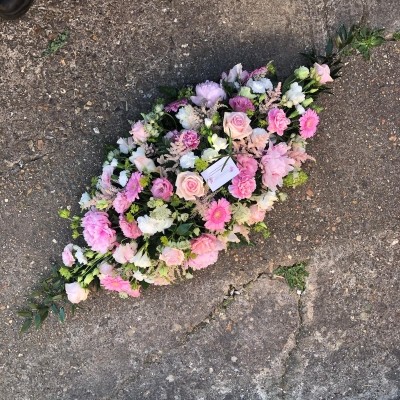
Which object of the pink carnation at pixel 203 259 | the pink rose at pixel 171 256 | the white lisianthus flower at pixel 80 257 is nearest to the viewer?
the pink rose at pixel 171 256

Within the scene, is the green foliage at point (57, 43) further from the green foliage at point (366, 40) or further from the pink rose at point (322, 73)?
the green foliage at point (366, 40)

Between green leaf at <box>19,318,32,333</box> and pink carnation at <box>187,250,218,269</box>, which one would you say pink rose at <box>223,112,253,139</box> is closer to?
pink carnation at <box>187,250,218,269</box>

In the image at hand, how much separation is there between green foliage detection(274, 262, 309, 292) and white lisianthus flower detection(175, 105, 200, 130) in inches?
36.5

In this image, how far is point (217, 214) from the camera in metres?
2.13

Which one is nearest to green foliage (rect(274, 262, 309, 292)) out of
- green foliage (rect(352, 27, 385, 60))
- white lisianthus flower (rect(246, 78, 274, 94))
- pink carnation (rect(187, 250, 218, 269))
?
pink carnation (rect(187, 250, 218, 269))

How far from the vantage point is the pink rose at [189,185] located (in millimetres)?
2070

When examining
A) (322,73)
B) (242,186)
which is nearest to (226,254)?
(242,186)

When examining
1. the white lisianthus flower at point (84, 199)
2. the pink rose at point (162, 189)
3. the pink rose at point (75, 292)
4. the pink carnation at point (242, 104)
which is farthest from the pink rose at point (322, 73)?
the pink rose at point (75, 292)

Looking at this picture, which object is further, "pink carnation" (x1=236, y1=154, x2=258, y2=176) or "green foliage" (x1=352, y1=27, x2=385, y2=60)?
"green foliage" (x1=352, y1=27, x2=385, y2=60)

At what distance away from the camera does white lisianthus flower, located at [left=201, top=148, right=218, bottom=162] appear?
212 cm

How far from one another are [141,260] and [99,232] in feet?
0.72

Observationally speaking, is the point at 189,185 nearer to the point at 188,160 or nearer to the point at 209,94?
the point at 188,160

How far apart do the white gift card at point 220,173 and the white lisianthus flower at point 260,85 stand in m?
0.35

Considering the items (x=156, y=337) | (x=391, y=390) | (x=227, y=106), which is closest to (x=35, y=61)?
(x=227, y=106)
